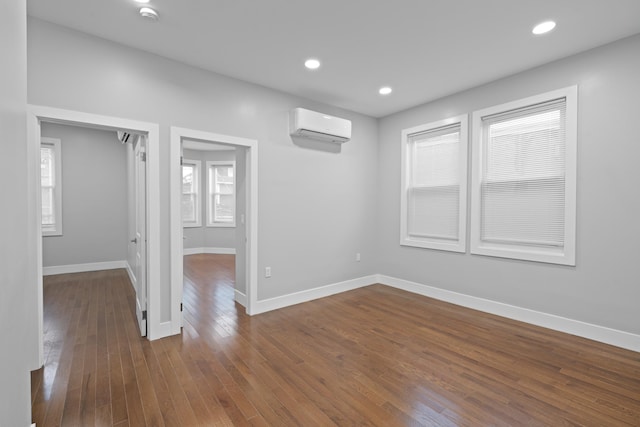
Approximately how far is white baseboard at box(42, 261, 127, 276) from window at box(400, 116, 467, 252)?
5.81 meters

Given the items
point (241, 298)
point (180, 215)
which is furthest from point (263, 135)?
point (241, 298)

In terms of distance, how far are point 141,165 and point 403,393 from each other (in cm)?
324

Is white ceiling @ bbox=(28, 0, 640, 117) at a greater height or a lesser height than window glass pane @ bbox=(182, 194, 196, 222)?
greater

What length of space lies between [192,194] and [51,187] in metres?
2.96

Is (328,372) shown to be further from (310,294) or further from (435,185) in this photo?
(435,185)

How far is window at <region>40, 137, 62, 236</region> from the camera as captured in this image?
5.46 m

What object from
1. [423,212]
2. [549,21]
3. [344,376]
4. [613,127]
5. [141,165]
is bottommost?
[344,376]

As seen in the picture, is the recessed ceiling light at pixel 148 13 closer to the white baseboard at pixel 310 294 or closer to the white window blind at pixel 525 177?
the white baseboard at pixel 310 294

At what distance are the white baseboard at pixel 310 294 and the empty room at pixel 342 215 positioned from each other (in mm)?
28

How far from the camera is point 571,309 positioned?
3.04 metres

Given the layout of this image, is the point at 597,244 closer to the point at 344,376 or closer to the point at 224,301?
the point at 344,376

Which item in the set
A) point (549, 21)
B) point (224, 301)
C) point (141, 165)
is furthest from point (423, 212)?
point (141, 165)

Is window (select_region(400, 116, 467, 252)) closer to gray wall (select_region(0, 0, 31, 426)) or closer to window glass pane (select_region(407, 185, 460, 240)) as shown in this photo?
window glass pane (select_region(407, 185, 460, 240))

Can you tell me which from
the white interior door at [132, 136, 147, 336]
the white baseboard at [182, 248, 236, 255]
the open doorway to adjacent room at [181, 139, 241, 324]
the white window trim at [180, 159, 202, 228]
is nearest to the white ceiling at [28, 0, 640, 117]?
the white interior door at [132, 136, 147, 336]
